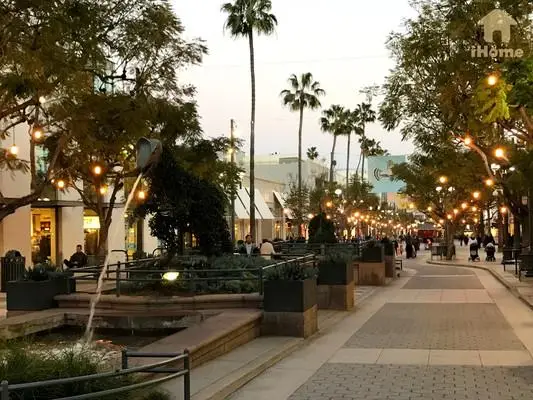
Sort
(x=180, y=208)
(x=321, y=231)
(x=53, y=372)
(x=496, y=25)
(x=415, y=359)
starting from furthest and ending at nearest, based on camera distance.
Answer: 1. (x=321, y=231)
2. (x=496, y=25)
3. (x=180, y=208)
4. (x=415, y=359)
5. (x=53, y=372)

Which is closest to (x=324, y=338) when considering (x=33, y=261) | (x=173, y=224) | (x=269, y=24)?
(x=173, y=224)

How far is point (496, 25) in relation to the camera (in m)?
21.1

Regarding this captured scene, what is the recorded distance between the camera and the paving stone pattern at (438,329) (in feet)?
41.2

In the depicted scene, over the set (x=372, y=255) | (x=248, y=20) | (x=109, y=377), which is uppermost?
(x=248, y=20)

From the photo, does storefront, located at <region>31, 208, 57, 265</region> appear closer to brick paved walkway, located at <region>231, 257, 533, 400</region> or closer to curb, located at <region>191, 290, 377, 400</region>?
brick paved walkway, located at <region>231, 257, 533, 400</region>

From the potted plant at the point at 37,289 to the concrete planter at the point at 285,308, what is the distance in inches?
168

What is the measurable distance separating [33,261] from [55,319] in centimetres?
2158

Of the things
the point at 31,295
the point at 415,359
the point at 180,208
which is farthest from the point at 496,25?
the point at 31,295

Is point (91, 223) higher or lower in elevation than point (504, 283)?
higher

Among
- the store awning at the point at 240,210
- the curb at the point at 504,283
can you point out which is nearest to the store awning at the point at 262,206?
the store awning at the point at 240,210

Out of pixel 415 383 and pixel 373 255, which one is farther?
pixel 373 255

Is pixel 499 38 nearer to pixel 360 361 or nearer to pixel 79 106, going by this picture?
pixel 79 106

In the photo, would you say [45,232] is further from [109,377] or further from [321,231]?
[109,377]

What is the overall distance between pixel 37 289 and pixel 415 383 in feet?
25.8
